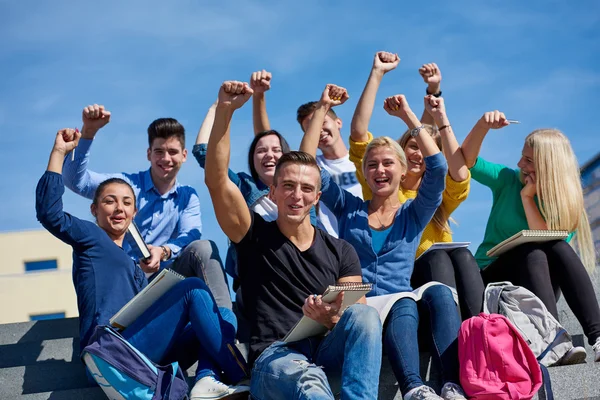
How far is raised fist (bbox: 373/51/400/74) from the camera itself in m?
5.09

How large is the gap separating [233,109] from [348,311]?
100 centimetres

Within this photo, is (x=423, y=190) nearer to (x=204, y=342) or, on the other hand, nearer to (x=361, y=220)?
(x=361, y=220)

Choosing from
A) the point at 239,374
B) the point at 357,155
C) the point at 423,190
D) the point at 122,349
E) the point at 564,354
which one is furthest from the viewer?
the point at 357,155

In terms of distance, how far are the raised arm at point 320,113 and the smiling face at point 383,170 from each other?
0.32m

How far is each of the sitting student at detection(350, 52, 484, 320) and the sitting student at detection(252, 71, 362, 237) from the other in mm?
311

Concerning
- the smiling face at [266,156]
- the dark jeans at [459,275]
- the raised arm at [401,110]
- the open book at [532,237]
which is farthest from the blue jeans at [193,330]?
the raised arm at [401,110]

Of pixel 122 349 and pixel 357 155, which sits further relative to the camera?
pixel 357 155

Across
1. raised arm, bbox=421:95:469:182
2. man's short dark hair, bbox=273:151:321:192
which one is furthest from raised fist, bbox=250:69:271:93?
raised arm, bbox=421:95:469:182

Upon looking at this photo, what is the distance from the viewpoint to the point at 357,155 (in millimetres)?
4977

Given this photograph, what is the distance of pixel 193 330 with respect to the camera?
148 inches

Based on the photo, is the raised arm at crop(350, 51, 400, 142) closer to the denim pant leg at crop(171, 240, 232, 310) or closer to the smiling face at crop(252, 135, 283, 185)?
the smiling face at crop(252, 135, 283, 185)

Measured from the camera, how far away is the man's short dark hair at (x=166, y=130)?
523 cm

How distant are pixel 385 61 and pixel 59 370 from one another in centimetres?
Answer: 275

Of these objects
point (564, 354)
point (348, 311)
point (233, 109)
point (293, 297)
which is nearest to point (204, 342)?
point (293, 297)
